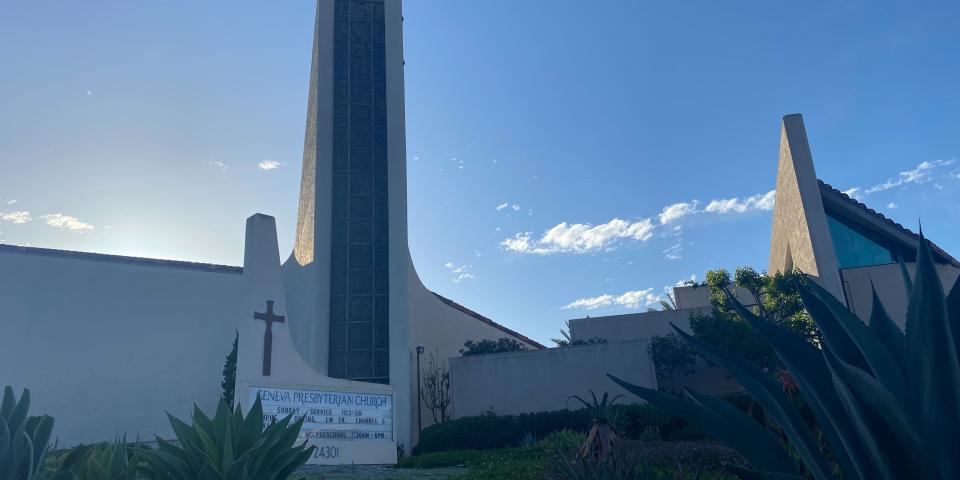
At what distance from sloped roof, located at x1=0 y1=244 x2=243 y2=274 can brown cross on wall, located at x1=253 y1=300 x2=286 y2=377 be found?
13.8m

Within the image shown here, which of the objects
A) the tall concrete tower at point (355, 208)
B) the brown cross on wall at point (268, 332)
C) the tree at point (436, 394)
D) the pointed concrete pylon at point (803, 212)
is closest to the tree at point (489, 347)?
the tree at point (436, 394)

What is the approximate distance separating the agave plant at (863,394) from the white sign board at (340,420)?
39.1ft

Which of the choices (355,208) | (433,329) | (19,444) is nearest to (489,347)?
(433,329)

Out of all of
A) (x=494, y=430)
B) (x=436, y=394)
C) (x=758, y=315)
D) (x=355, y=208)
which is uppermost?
(x=355, y=208)

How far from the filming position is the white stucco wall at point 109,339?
2358cm

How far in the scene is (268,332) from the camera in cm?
1470

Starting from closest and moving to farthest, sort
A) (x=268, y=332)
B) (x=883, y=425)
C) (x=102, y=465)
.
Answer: (x=883, y=425) < (x=102, y=465) < (x=268, y=332)

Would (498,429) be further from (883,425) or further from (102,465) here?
(883,425)

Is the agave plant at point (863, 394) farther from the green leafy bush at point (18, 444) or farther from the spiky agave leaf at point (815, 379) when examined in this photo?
the green leafy bush at point (18, 444)

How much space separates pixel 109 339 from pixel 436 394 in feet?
39.0

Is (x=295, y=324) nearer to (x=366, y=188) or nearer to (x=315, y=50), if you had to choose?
(x=366, y=188)

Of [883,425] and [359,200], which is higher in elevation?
[359,200]

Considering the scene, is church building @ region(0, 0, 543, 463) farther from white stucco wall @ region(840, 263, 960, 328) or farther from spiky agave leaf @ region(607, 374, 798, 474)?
spiky agave leaf @ region(607, 374, 798, 474)

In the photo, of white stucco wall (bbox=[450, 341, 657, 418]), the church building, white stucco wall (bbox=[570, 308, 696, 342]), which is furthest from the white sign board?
white stucco wall (bbox=[570, 308, 696, 342])
